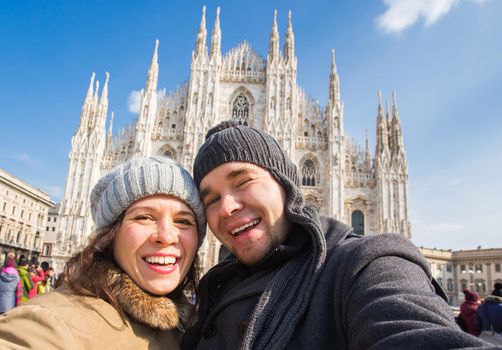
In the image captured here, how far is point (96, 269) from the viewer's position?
1738mm

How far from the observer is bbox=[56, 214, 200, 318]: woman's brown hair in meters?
1.61

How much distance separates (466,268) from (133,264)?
43.4 meters

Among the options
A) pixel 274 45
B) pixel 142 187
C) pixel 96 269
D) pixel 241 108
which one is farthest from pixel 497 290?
pixel 274 45

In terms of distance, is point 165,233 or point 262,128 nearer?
point 165,233

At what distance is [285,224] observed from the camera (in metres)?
1.79

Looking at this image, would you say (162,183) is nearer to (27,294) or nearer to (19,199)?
(27,294)

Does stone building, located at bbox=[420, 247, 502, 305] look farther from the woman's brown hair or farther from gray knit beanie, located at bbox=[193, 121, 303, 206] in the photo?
the woman's brown hair

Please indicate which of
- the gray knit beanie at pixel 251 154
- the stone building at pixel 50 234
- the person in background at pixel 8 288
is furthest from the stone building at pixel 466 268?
the stone building at pixel 50 234

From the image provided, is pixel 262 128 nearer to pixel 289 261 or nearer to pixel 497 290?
pixel 497 290

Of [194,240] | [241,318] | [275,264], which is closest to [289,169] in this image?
[275,264]

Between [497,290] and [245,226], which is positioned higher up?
[245,226]

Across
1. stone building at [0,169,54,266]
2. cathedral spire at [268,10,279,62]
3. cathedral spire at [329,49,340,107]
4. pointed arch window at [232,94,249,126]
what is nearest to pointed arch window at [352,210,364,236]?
cathedral spire at [329,49,340,107]

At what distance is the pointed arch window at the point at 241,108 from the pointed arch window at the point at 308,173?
195 inches

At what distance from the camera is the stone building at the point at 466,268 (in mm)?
35250
